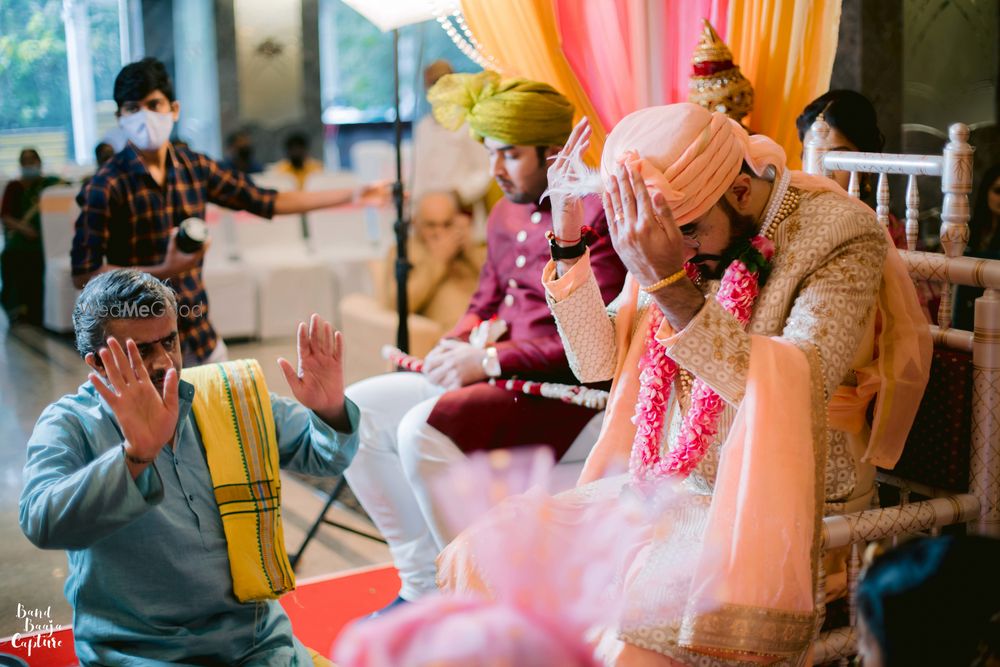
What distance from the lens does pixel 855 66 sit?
17.0 feet

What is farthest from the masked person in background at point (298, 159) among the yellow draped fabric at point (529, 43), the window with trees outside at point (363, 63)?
the yellow draped fabric at point (529, 43)

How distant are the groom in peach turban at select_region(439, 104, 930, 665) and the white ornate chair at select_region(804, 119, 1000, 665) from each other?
0.11 m

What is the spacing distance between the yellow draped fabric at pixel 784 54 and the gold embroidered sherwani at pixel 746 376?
1174 millimetres

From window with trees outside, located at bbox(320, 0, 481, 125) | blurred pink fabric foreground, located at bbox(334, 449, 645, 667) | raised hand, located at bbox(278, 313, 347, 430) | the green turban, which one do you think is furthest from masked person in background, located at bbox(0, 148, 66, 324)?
window with trees outside, located at bbox(320, 0, 481, 125)

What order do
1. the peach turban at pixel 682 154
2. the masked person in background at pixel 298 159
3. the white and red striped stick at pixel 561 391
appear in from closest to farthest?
the peach turban at pixel 682 154 < the white and red striped stick at pixel 561 391 < the masked person in background at pixel 298 159

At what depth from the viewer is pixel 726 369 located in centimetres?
194

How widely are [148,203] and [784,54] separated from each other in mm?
2105

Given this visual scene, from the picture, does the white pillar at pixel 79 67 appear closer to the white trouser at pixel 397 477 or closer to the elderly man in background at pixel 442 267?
the elderly man in background at pixel 442 267

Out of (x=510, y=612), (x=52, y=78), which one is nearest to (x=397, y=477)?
(x=510, y=612)

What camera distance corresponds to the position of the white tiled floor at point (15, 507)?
3787 mm

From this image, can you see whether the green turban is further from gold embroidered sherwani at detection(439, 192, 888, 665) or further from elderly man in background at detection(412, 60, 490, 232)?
elderly man in background at detection(412, 60, 490, 232)

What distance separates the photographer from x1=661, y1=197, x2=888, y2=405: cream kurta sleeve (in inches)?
76.2

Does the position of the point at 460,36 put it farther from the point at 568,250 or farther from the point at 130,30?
the point at 130,30

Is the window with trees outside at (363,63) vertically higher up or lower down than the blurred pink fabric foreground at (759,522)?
higher up
